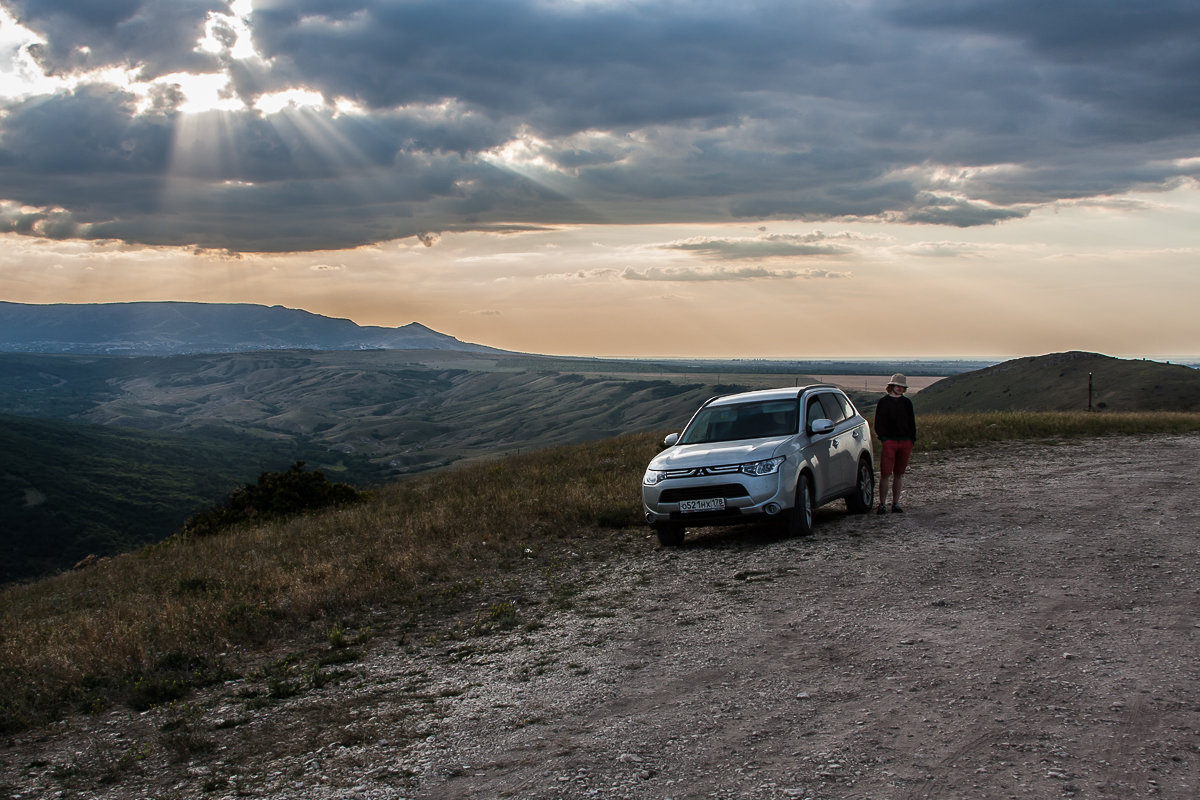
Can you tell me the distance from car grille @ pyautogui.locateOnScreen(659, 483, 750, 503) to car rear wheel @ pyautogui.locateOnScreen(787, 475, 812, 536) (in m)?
0.88

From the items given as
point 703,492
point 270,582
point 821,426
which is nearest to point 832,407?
point 821,426

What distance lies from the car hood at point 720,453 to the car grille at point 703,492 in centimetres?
29

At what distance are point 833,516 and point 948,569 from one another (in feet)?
14.5

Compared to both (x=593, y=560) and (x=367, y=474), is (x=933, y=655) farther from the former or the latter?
(x=367, y=474)

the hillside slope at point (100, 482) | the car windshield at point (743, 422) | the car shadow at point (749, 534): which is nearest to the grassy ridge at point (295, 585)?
the car shadow at point (749, 534)

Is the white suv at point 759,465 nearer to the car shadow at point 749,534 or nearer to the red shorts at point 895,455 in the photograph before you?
Result: the car shadow at point 749,534

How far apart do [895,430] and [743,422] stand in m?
2.20

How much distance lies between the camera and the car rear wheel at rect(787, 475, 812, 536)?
11664 mm

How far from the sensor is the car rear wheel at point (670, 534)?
11.9 metres

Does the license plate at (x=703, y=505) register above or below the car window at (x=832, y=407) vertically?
below

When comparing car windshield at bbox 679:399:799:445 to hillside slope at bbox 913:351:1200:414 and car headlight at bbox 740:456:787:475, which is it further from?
hillside slope at bbox 913:351:1200:414

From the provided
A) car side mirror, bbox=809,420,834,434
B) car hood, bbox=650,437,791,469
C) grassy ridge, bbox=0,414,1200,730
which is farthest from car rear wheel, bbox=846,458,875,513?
grassy ridge, bbox=0,414,1200,730

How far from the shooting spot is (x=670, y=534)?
1201 cm

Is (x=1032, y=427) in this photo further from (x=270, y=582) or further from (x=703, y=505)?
(x=270, y=582)
